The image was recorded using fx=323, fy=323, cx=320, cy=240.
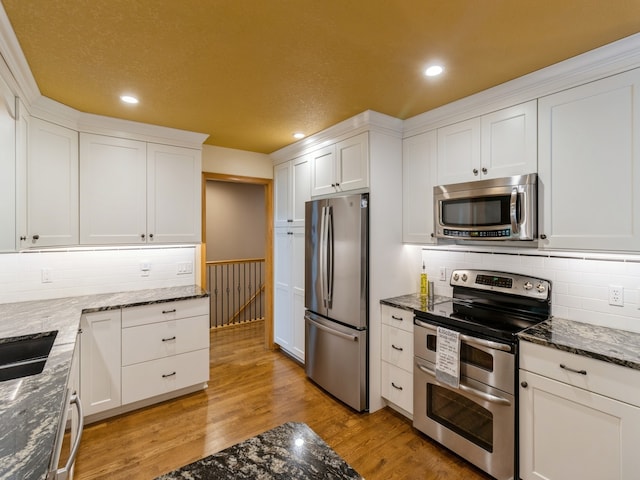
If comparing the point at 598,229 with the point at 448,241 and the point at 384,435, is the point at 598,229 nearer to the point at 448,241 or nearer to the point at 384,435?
the point at 448,241

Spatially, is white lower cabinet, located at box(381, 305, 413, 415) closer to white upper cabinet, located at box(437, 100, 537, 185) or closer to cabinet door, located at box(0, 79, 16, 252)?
white upper cabinet, located at box(437, 100, 537, 185)

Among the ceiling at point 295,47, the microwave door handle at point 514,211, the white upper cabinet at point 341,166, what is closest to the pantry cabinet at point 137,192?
the ceiling at point 295,47

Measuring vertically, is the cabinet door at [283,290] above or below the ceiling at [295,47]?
below

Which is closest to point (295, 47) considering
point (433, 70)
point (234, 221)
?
point (433, 70)

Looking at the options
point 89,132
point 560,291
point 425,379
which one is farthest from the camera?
point 89,132

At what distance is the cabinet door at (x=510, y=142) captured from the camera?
206cm

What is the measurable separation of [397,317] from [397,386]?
1.86 ft

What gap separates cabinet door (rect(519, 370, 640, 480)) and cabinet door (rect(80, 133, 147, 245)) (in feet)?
10.6

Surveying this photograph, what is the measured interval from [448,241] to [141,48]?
2.37 metres

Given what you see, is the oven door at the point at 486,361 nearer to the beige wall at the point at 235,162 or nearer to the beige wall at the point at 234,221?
the beige wall at the point at 235,162

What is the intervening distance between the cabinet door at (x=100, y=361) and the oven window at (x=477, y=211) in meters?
2.73

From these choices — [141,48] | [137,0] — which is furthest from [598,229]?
[141,48]

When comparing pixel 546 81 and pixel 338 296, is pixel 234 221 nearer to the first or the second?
pixel 338 296

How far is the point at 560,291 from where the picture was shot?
7.18ft
